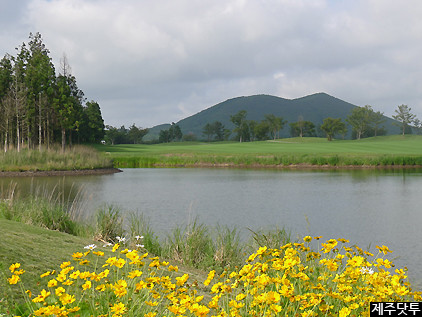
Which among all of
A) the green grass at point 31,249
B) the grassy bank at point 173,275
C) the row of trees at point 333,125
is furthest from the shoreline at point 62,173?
the row of trees at point 333,125

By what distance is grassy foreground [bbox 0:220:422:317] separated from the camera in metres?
2.83

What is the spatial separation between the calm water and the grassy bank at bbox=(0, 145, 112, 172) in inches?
351

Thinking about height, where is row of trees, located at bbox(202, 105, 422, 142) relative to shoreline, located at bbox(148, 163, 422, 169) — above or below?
above

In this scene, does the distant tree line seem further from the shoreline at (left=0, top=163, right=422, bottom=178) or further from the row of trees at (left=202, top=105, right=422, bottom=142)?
the shoreline at (left=0, top=163, right=422, bottom=178)

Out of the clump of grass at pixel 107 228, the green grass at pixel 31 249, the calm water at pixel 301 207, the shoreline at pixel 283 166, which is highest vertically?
the green grass at pixel 31 249

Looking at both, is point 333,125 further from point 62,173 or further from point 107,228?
point 107,228

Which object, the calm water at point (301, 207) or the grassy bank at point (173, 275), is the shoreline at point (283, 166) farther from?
the grassy bank at point (173, 275)

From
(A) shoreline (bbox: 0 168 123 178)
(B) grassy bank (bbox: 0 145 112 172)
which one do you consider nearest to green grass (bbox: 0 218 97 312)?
(A) shoreline (bbox: 0 168 123 178)

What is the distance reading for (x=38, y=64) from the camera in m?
45.0

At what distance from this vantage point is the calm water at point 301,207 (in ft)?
38.8

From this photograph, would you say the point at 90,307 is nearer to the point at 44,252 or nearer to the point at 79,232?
the point at 44,252

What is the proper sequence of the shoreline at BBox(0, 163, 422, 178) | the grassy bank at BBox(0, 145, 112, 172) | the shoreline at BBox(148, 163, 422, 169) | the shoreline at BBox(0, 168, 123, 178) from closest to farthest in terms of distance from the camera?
the shoreline at BBox(0, 168, 123, 178)
the shoreline at BBox(0, 163, 422, 178)
the grassy bank at BBox(0, 145, 112, 172)
the shoreline at BBox(148, 163, 422, 169)

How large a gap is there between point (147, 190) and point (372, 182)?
585 inches

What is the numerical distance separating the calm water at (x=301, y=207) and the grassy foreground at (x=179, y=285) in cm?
363
